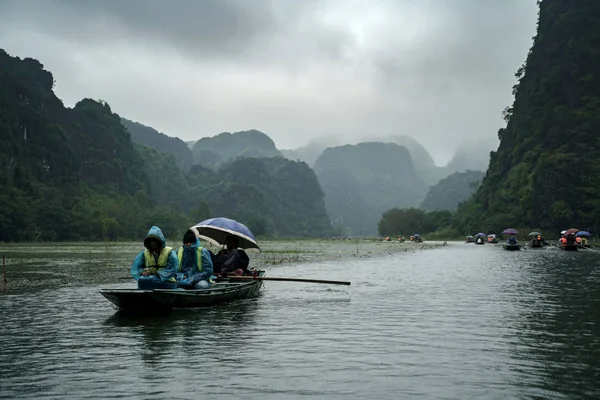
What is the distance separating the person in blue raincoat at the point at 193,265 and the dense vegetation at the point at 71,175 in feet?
219

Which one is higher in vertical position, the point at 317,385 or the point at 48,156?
the point at 48,156

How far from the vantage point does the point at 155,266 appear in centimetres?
1244

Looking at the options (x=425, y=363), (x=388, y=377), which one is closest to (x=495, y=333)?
(x=425, y=363)

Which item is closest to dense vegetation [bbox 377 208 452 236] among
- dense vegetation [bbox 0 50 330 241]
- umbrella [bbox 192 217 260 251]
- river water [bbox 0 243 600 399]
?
dense vegetation [bbox 0 50 330 241]

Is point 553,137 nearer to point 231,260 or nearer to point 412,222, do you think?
point 412,222

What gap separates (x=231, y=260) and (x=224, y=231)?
882 millimetres

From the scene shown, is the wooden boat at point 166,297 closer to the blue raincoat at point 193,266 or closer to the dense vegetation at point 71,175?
the blue raincoat at point 193,266

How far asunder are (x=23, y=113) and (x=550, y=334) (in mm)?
107332

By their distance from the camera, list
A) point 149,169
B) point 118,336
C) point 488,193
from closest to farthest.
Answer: point 118,336 → point 488,193 → point 149,169

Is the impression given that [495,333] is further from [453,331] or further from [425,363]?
[425,363]

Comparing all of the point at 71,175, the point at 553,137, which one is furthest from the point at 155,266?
the point at 71,175

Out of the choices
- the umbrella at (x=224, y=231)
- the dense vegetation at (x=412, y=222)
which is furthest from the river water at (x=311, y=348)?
the dense vegetation at (x=412, y=222)

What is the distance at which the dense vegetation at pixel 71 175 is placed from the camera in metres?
80.8

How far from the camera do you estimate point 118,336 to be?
1028 centimetres
